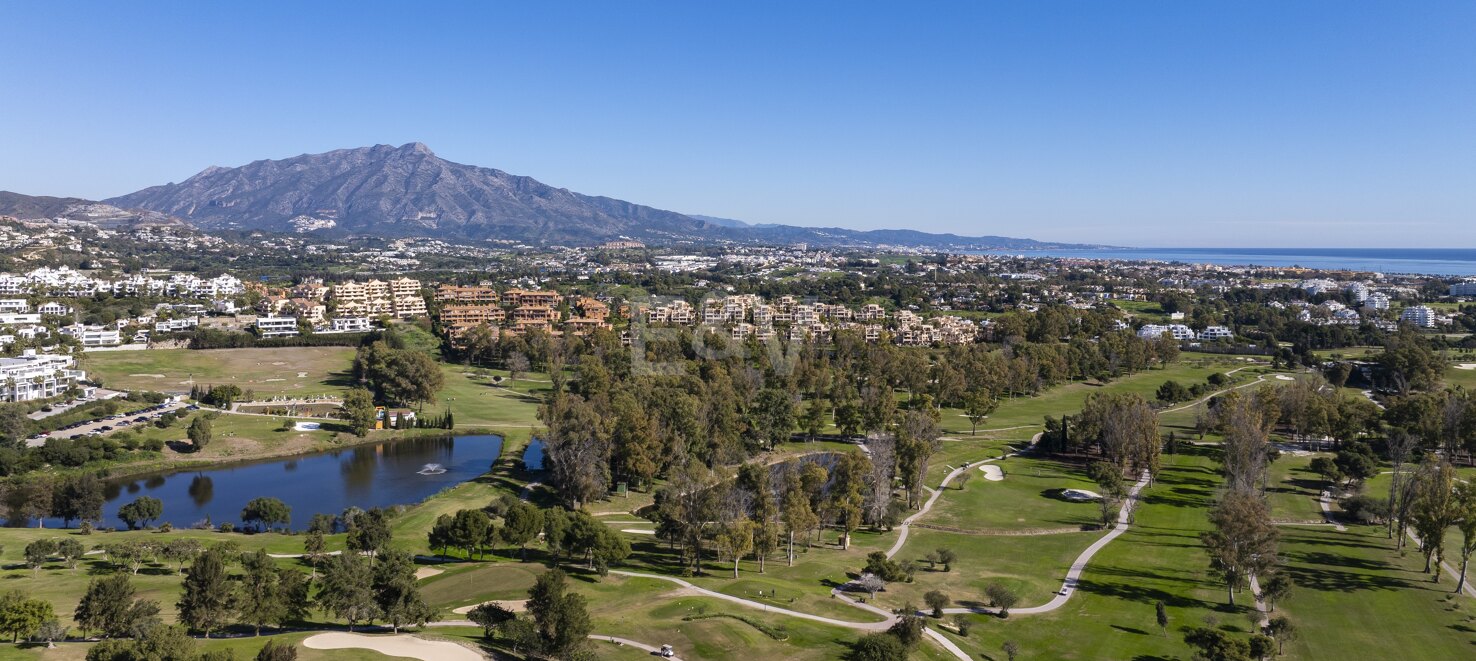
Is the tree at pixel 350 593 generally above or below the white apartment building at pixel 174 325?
below

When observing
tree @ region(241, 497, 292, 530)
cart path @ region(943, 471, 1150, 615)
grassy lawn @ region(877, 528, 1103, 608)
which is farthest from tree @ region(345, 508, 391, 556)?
cart path @ region(943, 471, 1150, 615)

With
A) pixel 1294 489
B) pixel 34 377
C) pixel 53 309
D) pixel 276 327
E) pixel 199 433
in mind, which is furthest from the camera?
pixel 53 309

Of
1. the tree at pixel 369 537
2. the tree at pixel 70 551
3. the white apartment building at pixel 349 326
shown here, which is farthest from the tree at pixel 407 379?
the tree at pixel 70 551

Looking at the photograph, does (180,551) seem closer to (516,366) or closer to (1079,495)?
(1079,495)

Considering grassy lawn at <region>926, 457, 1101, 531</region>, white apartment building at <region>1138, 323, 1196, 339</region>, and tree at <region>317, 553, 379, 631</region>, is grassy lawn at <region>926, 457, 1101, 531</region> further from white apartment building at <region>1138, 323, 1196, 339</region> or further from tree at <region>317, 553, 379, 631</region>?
white apartment building at <region>1138, 323, 1196, 339</region>

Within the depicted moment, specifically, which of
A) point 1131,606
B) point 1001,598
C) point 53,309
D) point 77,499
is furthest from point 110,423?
point 1131,606

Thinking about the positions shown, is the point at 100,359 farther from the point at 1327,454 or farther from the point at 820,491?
the point at 1327,454

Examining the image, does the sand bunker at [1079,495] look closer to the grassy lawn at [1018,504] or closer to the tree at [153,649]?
the grassy lawn at [1018,504]
